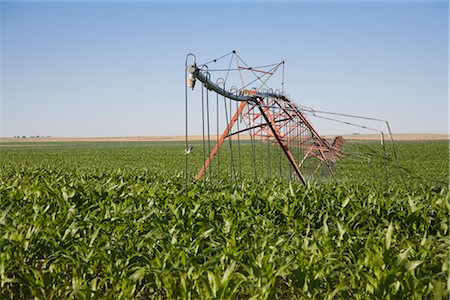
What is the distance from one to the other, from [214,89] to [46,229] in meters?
5.02

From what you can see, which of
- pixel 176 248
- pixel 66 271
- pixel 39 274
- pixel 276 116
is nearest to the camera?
pixel 39 274

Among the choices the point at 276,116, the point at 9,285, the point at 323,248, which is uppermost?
the point at 276,116

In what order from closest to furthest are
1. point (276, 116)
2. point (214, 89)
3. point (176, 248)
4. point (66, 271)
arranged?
point (176, 248), point (66, 271), point (214, 89), point (276, 116)

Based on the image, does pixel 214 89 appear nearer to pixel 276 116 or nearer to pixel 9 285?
pixel 276 116

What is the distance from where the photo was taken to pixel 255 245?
382 centimetres

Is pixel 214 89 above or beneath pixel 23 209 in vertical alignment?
above

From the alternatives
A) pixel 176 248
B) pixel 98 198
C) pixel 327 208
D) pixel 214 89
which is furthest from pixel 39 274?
pixel 214 89

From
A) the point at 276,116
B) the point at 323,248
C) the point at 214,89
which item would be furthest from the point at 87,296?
the point at 276,116

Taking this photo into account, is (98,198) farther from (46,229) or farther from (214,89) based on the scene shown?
(214,89)

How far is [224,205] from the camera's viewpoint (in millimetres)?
5719

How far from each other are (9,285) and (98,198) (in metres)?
2.79

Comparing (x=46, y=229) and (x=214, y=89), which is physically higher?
(x=214, y=89)

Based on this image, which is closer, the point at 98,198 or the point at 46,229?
the point at 46,229

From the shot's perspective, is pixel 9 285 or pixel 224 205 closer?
pixel 9 285
